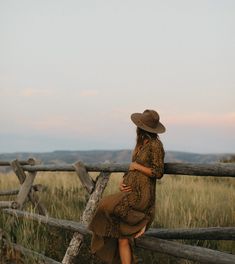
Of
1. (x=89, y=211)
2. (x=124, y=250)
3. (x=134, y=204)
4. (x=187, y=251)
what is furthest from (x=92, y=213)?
(x=187, y=251)

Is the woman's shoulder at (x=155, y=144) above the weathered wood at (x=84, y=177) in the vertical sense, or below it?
above

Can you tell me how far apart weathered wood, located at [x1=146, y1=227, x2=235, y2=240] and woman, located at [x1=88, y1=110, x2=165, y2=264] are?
38cm

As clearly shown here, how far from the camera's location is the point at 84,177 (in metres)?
6.08

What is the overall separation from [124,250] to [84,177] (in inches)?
63.2

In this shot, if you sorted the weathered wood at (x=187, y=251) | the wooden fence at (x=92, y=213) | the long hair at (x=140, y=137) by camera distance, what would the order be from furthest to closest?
the long hair at (x=140, y=137) < the wooden fence at (x=92, y=213) < the weathered wood at (x=187, y=251)

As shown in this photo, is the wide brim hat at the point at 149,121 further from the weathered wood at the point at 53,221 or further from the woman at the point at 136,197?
the weathered wood at the point at 53,221

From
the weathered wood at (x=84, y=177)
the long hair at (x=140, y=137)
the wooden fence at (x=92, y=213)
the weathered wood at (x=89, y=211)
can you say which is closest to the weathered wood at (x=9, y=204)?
the wooden fence at (x=92, y=213)

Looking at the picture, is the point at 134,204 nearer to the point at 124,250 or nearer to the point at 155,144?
the point at 124,250

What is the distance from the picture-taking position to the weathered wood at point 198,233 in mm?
4742

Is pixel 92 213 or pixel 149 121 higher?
pixel 149 121

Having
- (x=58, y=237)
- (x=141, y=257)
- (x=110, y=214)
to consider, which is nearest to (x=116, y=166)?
(x=110, y=214)

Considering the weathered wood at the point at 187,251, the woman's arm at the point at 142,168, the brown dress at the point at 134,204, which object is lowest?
the weathered wood at the point at 187,251

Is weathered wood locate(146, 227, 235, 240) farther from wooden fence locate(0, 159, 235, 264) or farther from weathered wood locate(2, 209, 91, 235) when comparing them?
weathered wood locate(2, 209, 91, 235)

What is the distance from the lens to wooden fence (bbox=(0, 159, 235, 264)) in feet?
13.8
